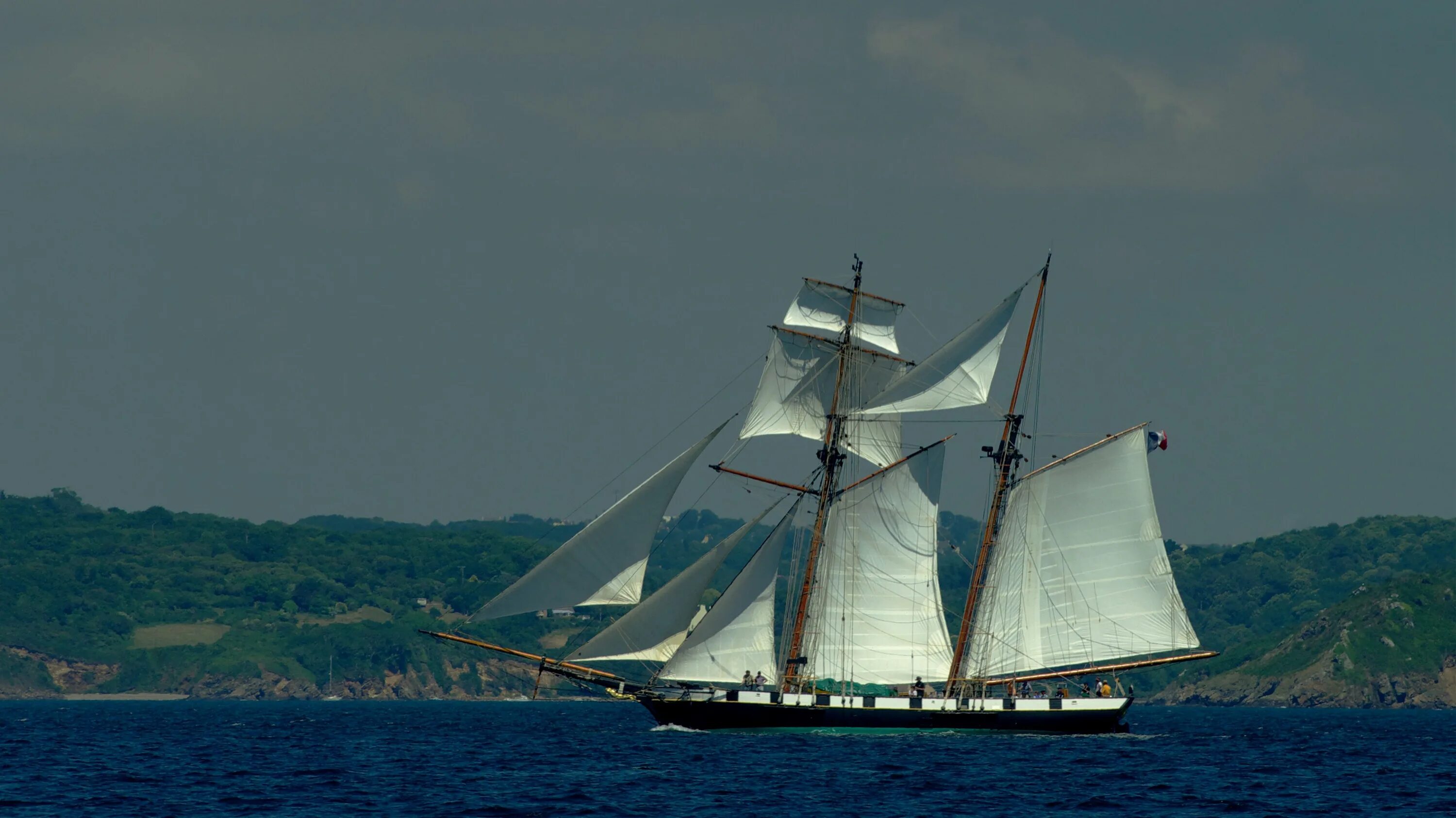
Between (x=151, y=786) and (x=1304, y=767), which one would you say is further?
(x=1304, y=767)

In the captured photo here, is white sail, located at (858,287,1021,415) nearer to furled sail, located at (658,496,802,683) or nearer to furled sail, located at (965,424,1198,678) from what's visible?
furled sail, located at (965,424,1198,678)

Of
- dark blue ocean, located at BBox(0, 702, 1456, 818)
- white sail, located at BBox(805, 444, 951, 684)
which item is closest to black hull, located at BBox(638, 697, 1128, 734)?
dark blue ocean, located at BBox(0, 702, 1456, 818)

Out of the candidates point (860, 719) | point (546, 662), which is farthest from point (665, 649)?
point (860, 719)

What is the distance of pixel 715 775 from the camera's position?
7725 centimetres

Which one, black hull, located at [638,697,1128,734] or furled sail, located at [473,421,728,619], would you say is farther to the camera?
black hull, located at [638,697,1128,734]

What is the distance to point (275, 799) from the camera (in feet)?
227

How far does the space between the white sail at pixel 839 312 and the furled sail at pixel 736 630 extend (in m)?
12.5

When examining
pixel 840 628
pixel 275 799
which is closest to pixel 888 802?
pixel 275 799

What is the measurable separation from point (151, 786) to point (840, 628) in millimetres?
37289

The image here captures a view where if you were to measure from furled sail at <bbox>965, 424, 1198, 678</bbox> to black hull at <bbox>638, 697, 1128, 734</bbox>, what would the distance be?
2879 millimetres

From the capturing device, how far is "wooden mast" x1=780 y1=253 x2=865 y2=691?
9825 cm

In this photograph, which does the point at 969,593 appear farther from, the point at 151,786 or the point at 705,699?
the point at 151,786

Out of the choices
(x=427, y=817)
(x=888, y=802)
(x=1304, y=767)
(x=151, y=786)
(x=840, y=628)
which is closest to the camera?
(x=427, y=817)

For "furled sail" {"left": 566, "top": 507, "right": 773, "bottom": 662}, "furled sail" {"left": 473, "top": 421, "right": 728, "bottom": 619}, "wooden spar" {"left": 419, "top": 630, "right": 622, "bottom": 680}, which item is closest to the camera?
"furled sail" {"left": 473, "top": 421, "right": 728, "bottom": 619}
